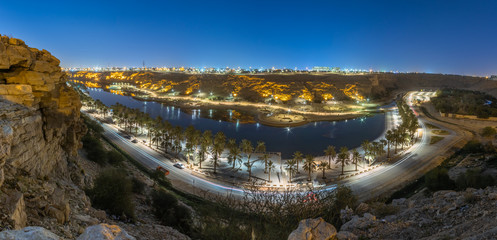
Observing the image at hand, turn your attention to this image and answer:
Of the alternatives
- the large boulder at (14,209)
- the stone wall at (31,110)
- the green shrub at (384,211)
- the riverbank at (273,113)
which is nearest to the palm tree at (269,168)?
the green shrub at (384,211)

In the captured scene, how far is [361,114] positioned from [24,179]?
88590 mm

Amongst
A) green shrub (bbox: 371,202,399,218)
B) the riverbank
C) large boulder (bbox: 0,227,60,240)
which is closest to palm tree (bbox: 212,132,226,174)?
green shrub (bbox: 371,202,399,218)

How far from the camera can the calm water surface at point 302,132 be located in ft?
168

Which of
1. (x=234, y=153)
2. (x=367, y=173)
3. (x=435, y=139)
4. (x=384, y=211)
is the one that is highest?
(x=384, y=211)

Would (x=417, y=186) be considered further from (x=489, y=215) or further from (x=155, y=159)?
(x=155, y=159)

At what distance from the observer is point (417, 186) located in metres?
28.5

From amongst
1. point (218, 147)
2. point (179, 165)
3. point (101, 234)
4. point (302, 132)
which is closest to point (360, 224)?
point (101, 234)

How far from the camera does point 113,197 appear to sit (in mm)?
12492

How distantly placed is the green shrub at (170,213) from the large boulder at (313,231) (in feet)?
25.6

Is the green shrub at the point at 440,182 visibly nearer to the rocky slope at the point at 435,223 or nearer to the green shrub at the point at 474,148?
the rocky slope at the point at 435,223

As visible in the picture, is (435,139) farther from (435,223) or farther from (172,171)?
(435,223)

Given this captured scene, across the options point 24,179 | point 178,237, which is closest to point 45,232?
point 24,179

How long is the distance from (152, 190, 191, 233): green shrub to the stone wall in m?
5.49

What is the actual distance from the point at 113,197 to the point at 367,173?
32.5 m
